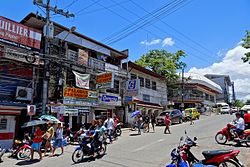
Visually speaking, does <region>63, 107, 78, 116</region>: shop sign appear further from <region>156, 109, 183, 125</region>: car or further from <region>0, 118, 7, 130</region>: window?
<region>156, 109, 183, 125</region>: car

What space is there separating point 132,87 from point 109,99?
3.03 m

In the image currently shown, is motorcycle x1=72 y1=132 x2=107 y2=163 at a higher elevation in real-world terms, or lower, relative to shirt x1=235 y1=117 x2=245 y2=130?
lower

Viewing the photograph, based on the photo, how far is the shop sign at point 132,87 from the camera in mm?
23094

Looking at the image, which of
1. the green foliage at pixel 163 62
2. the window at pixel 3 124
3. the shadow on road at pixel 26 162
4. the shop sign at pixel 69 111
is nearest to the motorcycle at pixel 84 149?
the shadow on road at pixel 26 162

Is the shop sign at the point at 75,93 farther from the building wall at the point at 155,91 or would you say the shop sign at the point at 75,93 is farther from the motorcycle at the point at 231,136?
the motorcycle at the point at 231,136

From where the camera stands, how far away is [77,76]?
18688mm

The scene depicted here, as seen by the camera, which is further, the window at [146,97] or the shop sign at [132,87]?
the window at [146,97]

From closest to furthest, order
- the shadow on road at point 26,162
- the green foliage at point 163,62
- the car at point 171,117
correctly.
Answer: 1. the shadow on road at point 26,162
2. the car at point 171,117
3. the green foliage at point 163,62

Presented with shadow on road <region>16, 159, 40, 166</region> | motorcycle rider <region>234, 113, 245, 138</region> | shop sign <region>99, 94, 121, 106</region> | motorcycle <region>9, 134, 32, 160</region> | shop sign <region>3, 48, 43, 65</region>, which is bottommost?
shadow on road <region>16, 159, 40, 166</region>

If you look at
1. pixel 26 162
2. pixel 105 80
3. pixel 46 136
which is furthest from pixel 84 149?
pixel 105 80

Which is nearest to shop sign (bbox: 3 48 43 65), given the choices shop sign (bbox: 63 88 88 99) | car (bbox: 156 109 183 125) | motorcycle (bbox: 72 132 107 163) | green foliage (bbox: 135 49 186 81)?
shop sign (bbox: 63 88 88 99)

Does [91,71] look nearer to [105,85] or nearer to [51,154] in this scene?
[105,85]

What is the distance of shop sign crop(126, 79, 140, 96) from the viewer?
23.1 m

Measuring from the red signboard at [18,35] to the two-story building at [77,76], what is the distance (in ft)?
4.00
